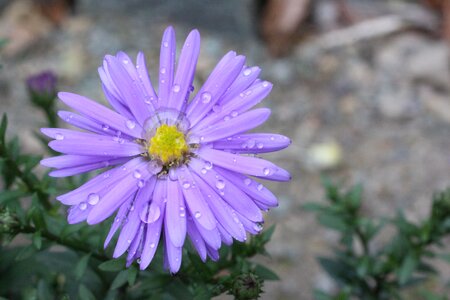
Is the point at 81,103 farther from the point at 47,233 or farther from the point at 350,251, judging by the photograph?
the point at 350,251

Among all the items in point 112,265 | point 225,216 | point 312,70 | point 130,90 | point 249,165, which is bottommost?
point 112,265

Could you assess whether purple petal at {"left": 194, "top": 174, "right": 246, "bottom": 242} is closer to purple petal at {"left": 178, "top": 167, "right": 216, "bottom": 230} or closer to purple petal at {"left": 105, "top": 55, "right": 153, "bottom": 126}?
purple petal at {"left": 178, "top": 167, "right": 216, "bottom": 230}

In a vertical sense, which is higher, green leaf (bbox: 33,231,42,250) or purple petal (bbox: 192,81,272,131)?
purple petal (bbox: 192,81,272,131)

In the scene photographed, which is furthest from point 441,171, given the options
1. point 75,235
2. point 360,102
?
point 75,235

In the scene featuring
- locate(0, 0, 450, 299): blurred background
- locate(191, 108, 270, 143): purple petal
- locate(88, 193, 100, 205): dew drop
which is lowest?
locate(88, 193, 100, 205): dew drop

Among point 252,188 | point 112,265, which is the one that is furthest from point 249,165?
point 112,265

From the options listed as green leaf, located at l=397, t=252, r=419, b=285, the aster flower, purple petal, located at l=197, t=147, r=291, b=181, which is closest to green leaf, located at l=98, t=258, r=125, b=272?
the aster flower

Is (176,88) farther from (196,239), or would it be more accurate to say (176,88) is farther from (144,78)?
(196,239)
